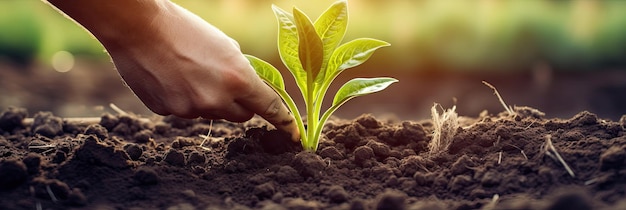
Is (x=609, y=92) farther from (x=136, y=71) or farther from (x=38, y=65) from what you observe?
(x=38, y=65)

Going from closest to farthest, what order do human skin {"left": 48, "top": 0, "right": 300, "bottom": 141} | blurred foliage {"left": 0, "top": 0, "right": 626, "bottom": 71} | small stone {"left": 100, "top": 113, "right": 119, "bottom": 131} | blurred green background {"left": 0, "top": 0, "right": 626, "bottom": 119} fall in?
human skin {"left": 48, "top": 0, "right": 300, "bottom": 141}, small stone {"left": 100, "top": 113, "right": 119, "bottom": 131}, blurred green background {"left": 0, "top": 0, "right": 626, "bottom": 119}, blurred foliage {"left": 0, "top": 0, "right": 626, "bottom": 71}

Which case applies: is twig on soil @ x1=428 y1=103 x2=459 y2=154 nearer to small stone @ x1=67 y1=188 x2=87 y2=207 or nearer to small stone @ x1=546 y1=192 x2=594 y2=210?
small stone @ x1=546 y1=192 x2=594 y2=210

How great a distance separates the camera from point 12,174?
2105 mm

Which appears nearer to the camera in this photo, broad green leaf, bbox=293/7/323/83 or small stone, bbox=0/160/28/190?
small stone, bbox=0/160/28/190

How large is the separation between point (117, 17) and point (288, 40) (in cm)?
59

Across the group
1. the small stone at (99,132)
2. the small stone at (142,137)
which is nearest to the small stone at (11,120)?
the small stone at (99,132)

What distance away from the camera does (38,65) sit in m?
8.04

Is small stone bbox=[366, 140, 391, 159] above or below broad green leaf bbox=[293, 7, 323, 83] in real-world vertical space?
below

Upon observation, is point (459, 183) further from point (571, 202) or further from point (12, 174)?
point (12, 174)

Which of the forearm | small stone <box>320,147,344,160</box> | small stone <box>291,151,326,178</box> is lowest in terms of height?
small stone <box>291,151,326,178</box>

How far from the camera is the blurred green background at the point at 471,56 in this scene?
5977 mm

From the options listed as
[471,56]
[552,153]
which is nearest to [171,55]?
[552,153]

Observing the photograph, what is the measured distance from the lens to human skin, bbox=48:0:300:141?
2281 mm

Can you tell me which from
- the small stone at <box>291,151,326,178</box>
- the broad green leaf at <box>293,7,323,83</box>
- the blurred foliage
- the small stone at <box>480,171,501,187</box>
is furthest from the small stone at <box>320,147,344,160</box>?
the blurred foliage
